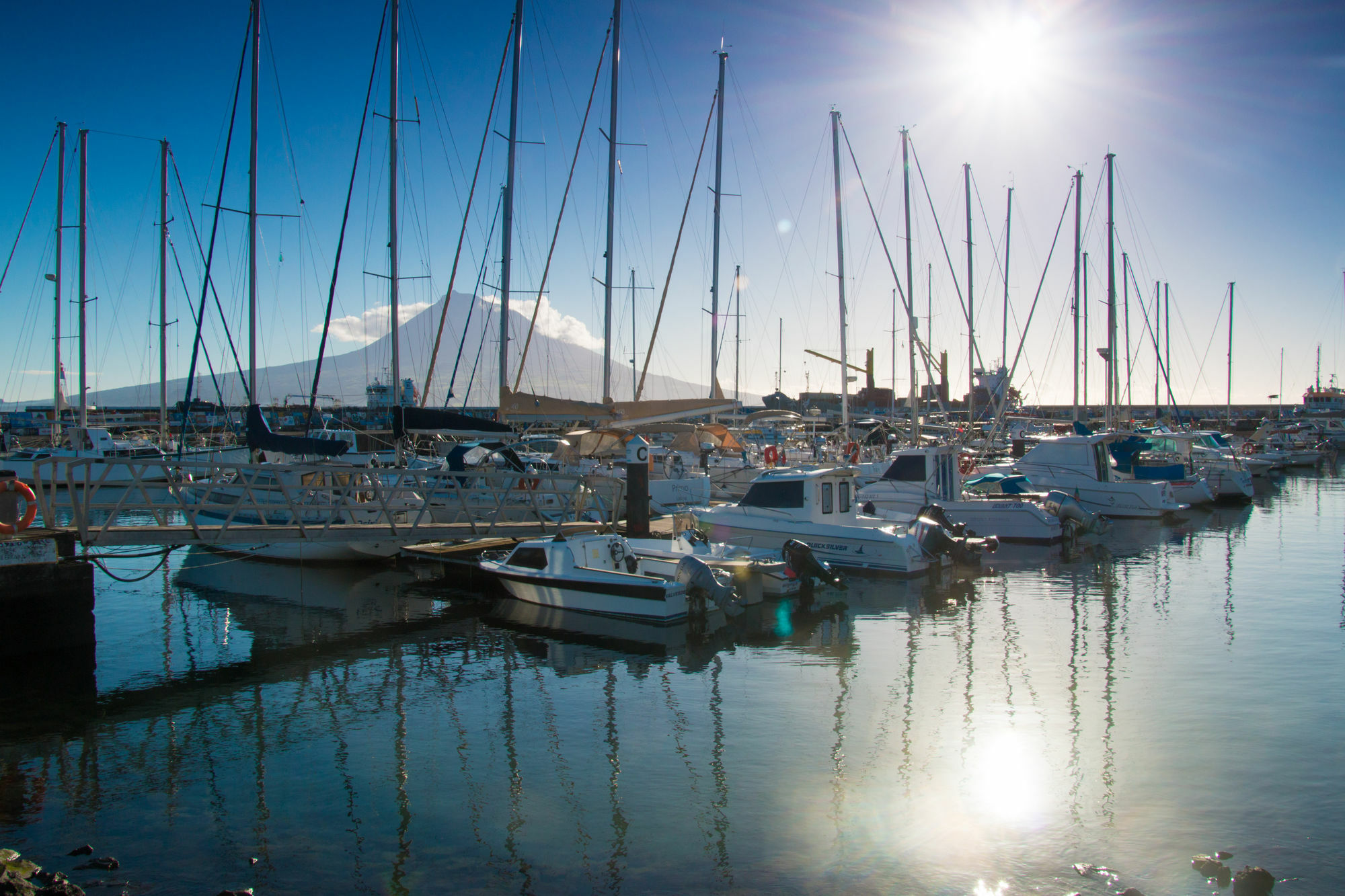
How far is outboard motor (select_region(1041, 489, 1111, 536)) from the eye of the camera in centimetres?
2558

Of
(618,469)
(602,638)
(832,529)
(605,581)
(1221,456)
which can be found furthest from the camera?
(1221,456)

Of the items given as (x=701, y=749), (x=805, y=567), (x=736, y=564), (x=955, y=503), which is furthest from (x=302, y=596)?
(x=955, y=503)

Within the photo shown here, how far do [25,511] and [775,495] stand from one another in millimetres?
15439

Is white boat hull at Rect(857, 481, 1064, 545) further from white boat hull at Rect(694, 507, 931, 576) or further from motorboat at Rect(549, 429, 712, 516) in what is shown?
motorboat at Rect(549, 429, 712, 516)

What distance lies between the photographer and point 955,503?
25.8 metres

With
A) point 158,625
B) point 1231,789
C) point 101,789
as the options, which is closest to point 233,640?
point 158,625

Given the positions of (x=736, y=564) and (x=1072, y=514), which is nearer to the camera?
(x=736, y=564)

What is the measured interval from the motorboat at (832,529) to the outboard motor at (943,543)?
0.02m

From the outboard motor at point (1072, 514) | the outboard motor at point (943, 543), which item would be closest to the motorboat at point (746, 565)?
the outboard motor at point (943, 543)

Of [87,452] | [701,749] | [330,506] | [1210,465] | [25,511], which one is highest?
[87,452]

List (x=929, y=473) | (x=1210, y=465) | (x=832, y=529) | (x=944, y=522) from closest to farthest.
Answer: (x=832, y=529), (x=944, y=522), (x=929, y=473), (x=1210, y=465)

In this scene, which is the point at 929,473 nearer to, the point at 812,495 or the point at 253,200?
the point at 812,495

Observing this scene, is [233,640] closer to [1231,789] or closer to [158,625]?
[158,625]

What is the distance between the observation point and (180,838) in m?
7.38
